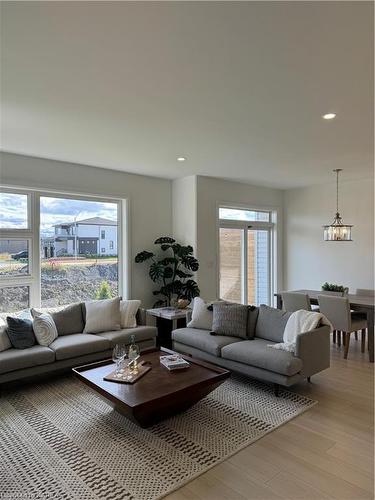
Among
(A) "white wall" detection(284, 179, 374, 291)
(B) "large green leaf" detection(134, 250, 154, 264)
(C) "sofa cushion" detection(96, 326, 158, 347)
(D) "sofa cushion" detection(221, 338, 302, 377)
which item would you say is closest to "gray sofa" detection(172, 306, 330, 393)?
(D) "sofa cushion" detection(221, 338, 302, 377)

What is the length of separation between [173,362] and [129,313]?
5.18ft

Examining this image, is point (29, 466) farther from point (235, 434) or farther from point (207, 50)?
point (207, 50)

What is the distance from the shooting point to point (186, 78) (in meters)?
2.50

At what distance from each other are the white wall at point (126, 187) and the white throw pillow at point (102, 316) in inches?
42.3

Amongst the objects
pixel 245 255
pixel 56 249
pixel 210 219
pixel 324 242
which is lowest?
pixel 245 255

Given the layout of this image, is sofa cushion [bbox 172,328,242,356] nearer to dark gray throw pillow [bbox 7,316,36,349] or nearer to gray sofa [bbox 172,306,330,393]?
gray sofa [bbox 172,306,330,393]

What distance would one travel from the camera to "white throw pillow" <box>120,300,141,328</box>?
4711mm

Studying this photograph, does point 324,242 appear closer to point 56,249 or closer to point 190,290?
point 190,290

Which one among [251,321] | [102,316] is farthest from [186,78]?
[102,316]

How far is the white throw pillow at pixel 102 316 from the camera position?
4.42m

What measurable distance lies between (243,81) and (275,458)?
2.79 metres

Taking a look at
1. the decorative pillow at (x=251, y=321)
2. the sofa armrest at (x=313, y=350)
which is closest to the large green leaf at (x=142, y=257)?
the decorative pillow at (x=251, y=321)

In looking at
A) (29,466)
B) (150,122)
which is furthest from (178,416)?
(150,122)

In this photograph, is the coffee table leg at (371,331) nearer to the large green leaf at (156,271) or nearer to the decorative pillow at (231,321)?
the decorative pillow at (231,321)
